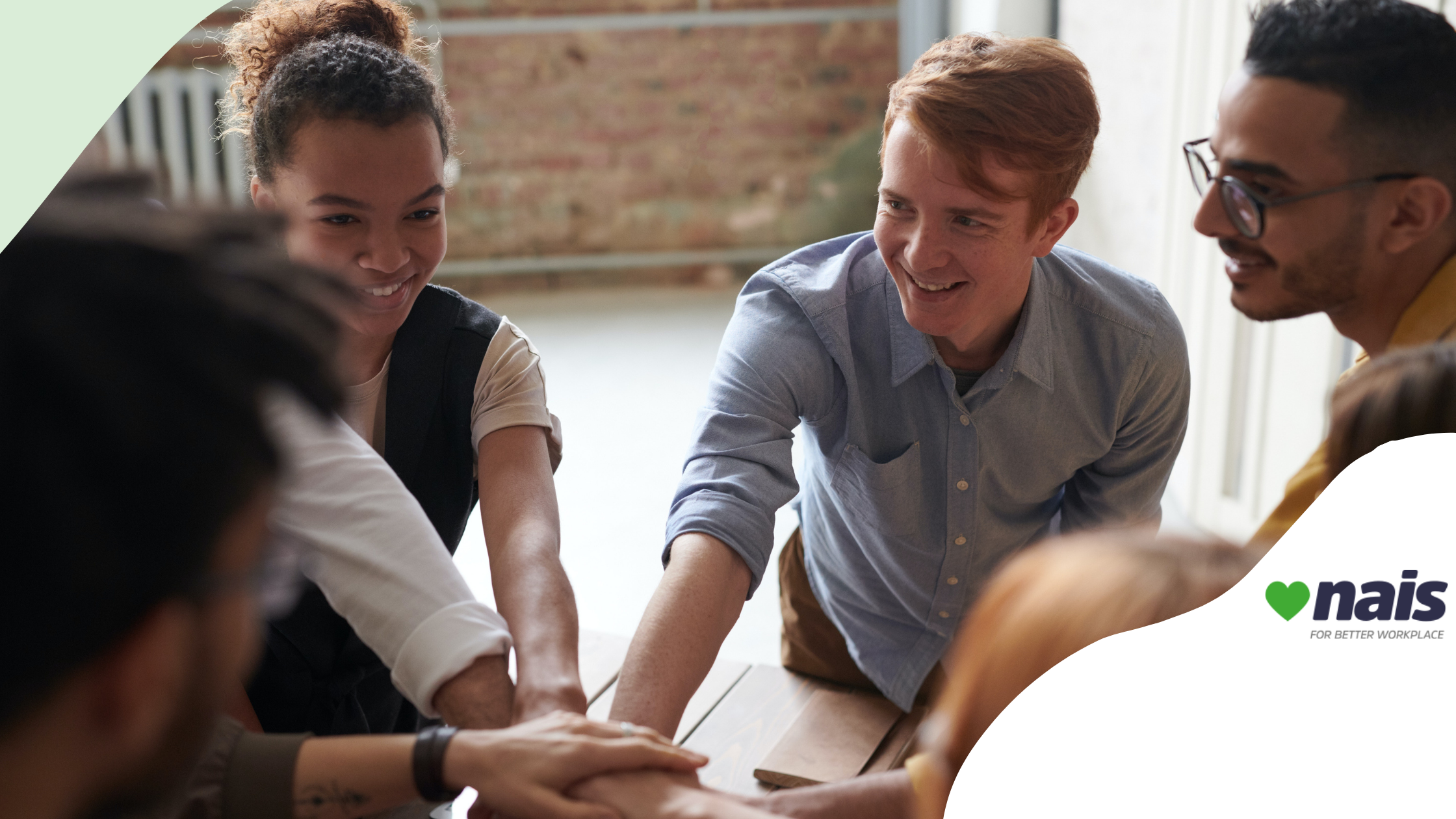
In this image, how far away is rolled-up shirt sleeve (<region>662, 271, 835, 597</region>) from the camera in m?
0.78

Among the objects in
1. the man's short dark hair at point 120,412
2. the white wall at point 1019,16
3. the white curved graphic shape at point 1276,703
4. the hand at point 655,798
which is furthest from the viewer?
the white wall at point 1019,16

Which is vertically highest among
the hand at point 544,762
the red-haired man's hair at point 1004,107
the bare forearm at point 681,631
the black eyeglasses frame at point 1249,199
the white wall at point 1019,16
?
the white wall at point 1019,16

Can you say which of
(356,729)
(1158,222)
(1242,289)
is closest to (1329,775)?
(1242,289)

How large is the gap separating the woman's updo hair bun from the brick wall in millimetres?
2919

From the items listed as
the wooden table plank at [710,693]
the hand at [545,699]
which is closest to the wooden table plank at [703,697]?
the wooden table plank at [710,693]

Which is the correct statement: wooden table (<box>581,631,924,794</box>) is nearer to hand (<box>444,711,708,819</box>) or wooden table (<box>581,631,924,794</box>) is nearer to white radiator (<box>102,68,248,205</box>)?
hand (<box>444,711,708,819</box>)

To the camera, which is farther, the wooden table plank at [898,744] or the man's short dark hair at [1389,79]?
the wooden table plank at [898,744]

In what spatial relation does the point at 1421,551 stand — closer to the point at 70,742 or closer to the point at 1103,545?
the point at 1103,545

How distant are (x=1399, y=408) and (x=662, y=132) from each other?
11.2 feet

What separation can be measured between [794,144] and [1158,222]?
6.44ft

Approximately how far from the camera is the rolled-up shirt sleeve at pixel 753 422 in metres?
0.78

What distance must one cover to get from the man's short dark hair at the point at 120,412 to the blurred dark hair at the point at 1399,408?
42 centimetres

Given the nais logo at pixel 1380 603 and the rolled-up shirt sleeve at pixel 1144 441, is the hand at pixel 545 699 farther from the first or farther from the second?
the rolled-up shirt sleeve at pixel 1144 441

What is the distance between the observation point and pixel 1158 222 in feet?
6.54
